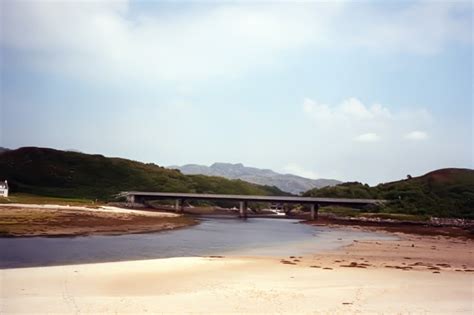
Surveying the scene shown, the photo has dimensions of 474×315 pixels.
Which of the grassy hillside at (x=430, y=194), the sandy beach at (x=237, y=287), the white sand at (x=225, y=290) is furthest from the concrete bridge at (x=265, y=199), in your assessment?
the white sand at (x=225, y=290)

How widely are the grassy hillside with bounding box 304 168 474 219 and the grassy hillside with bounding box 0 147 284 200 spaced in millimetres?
68638

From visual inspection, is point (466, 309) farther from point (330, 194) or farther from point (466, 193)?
point (330, 194)

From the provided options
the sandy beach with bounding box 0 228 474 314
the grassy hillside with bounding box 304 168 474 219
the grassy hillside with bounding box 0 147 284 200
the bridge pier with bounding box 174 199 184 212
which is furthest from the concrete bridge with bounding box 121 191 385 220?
the sandy beach with bounding box 0 228 474 314

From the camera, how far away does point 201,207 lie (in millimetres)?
177750

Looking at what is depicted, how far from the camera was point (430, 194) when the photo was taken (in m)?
132

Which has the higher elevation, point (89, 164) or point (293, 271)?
point (89, 164)

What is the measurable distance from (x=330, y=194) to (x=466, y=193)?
53.5m

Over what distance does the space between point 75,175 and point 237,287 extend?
6114 inches

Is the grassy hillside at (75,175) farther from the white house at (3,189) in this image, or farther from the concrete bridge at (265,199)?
the white house at (3,189)

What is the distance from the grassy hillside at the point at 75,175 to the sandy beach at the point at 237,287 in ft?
379

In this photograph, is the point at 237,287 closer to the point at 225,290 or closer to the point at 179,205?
the point at 225,290

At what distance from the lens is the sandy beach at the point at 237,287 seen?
57.3ft

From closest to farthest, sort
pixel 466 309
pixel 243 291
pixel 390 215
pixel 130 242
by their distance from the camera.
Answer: pixel 466 309, pixel 243 291, pixel 130 242, pixel 390 215

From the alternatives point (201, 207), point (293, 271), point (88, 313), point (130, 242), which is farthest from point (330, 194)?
point (88, 313)
